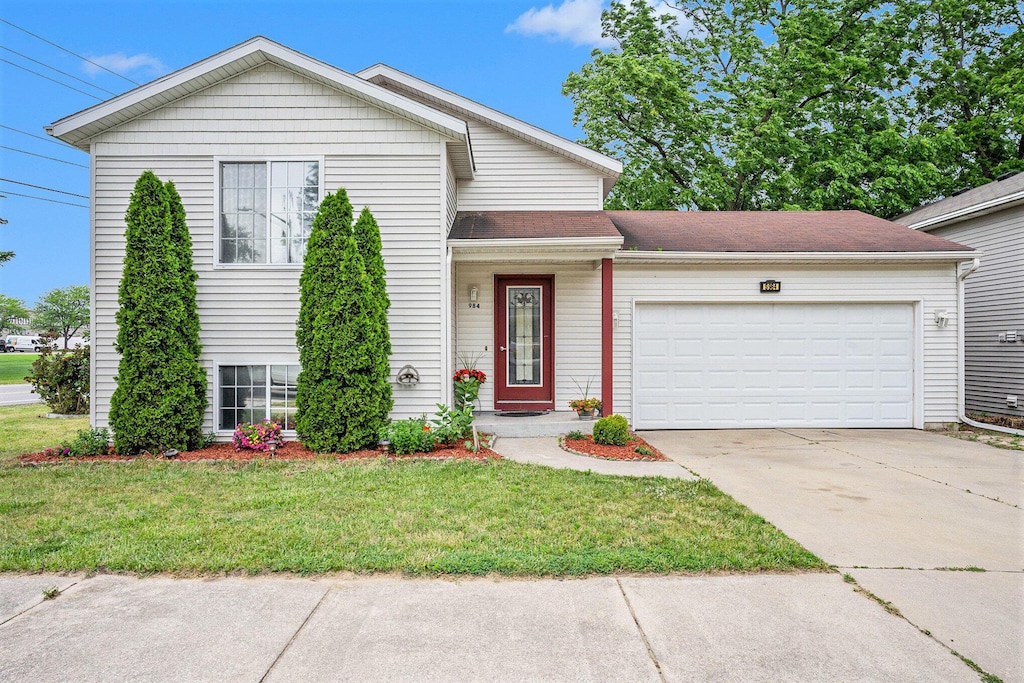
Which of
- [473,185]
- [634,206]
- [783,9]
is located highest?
→ [783,9]

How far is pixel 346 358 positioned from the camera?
23.5 feet

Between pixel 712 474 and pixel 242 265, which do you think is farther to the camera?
pixel 242 265

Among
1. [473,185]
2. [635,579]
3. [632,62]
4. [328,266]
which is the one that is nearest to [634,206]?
[632,62]

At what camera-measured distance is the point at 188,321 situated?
731 cm

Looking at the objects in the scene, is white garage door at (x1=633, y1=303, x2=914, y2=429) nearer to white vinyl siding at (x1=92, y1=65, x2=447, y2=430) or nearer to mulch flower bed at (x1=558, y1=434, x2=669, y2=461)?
mulch flower bed at (x1=558, y1=434, x2=669, y2=461)

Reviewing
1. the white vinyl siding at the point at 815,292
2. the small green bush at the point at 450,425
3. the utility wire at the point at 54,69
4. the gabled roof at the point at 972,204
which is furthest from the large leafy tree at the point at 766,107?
the utility wire at the point at 54,69

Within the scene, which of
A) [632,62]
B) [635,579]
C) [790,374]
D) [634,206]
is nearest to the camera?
[635,579]

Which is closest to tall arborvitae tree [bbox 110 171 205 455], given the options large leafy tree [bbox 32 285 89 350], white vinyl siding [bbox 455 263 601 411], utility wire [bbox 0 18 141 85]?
white vinyl siding [bbox 455 263 601 411]

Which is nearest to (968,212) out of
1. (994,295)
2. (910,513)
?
(994,295)

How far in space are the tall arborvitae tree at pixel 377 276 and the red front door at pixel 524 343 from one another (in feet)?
7.86

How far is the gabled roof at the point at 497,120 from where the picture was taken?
962 centimetres

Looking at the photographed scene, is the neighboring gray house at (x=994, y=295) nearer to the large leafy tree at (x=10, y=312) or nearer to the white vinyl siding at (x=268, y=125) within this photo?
the white vinyl siding at (x=268, y=125)

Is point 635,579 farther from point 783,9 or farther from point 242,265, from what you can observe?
point 783,9

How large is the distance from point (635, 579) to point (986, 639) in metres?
1.67
